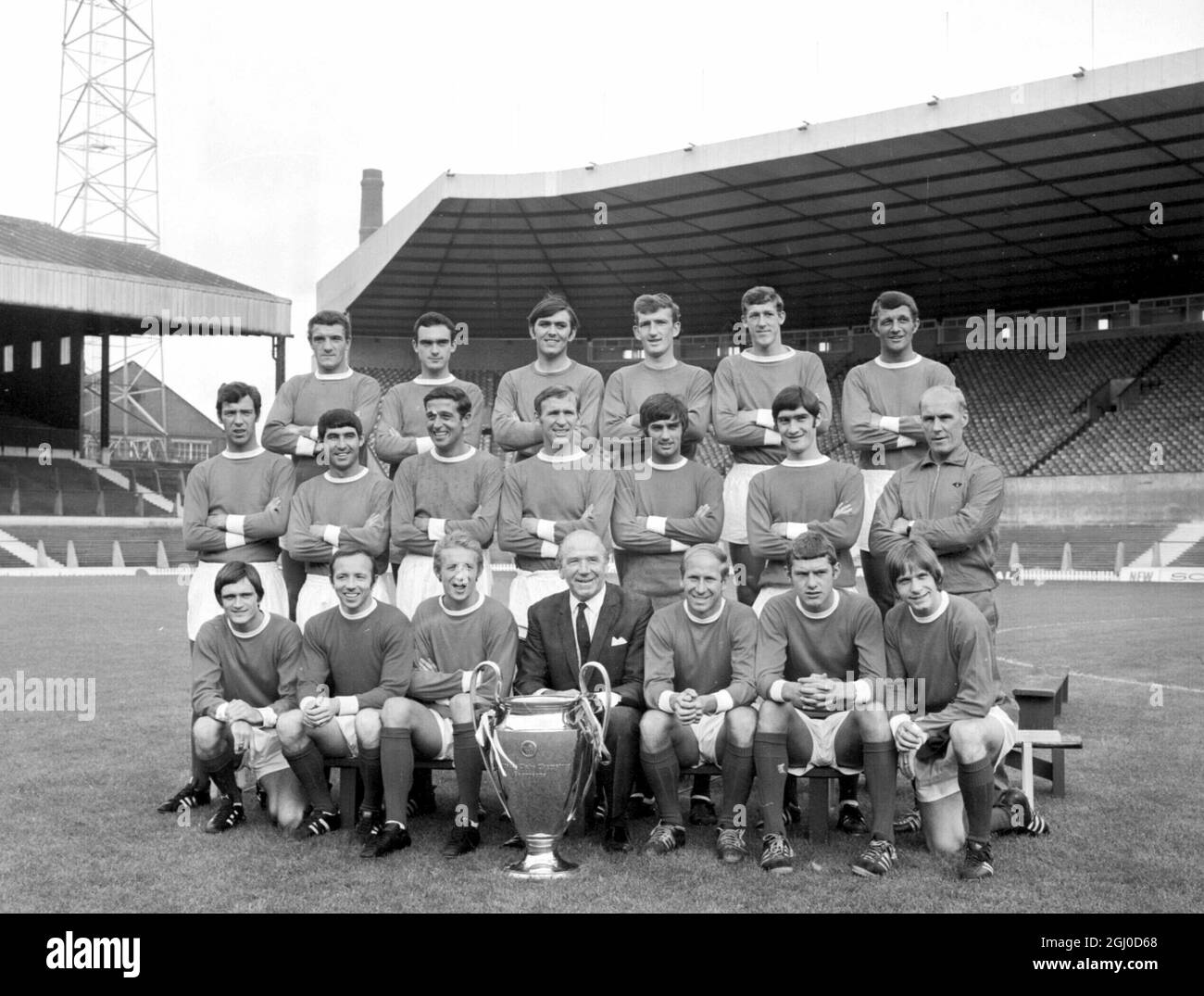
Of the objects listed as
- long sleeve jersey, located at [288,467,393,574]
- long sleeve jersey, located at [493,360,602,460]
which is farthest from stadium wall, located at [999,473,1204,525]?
long sleeve jersey, located at [288,467,393,574]

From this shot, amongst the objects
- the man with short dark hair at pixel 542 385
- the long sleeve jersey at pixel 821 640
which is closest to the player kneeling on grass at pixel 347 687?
the man with short dark hair at pixel 542 385

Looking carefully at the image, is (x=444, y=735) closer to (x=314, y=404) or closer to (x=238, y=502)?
(x=238, y=502)

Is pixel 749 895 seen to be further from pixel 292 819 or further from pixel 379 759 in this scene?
pixel 292 819

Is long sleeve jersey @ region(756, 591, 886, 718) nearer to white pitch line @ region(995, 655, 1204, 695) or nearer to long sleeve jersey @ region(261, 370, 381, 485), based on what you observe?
long sleeve jersey @ region(261, 370, 381, 485)

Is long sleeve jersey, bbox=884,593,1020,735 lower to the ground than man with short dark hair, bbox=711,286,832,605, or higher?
lower

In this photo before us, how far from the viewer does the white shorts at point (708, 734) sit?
509 centimetres

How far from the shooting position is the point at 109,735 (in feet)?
24.3

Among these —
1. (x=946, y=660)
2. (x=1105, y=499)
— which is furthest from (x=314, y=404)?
(x=1105, y=499)

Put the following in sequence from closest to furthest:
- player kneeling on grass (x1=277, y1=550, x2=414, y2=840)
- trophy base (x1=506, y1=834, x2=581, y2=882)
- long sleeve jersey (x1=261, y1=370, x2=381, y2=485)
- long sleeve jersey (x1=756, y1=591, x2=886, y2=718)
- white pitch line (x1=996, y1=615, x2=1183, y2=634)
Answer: trophy base (x1=506, y1=834, x2=581, y2=882) < long sleeve jersey (x1=756, y1=591, x2=886, y2=718) < player kneeling on grass (x1=277, y1=550, x2=414, y2=840) < long sleeve jersey (x1=261, y1=370, x2=381, y2=485) < white pitch line (x1=996, y1=615, x2=1183, y2=634)

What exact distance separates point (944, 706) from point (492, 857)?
1.91m

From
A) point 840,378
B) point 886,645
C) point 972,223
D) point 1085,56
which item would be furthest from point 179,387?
point 886,645

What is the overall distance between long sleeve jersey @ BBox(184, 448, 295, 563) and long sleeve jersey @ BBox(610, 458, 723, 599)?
1.63 m

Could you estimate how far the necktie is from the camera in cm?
519
